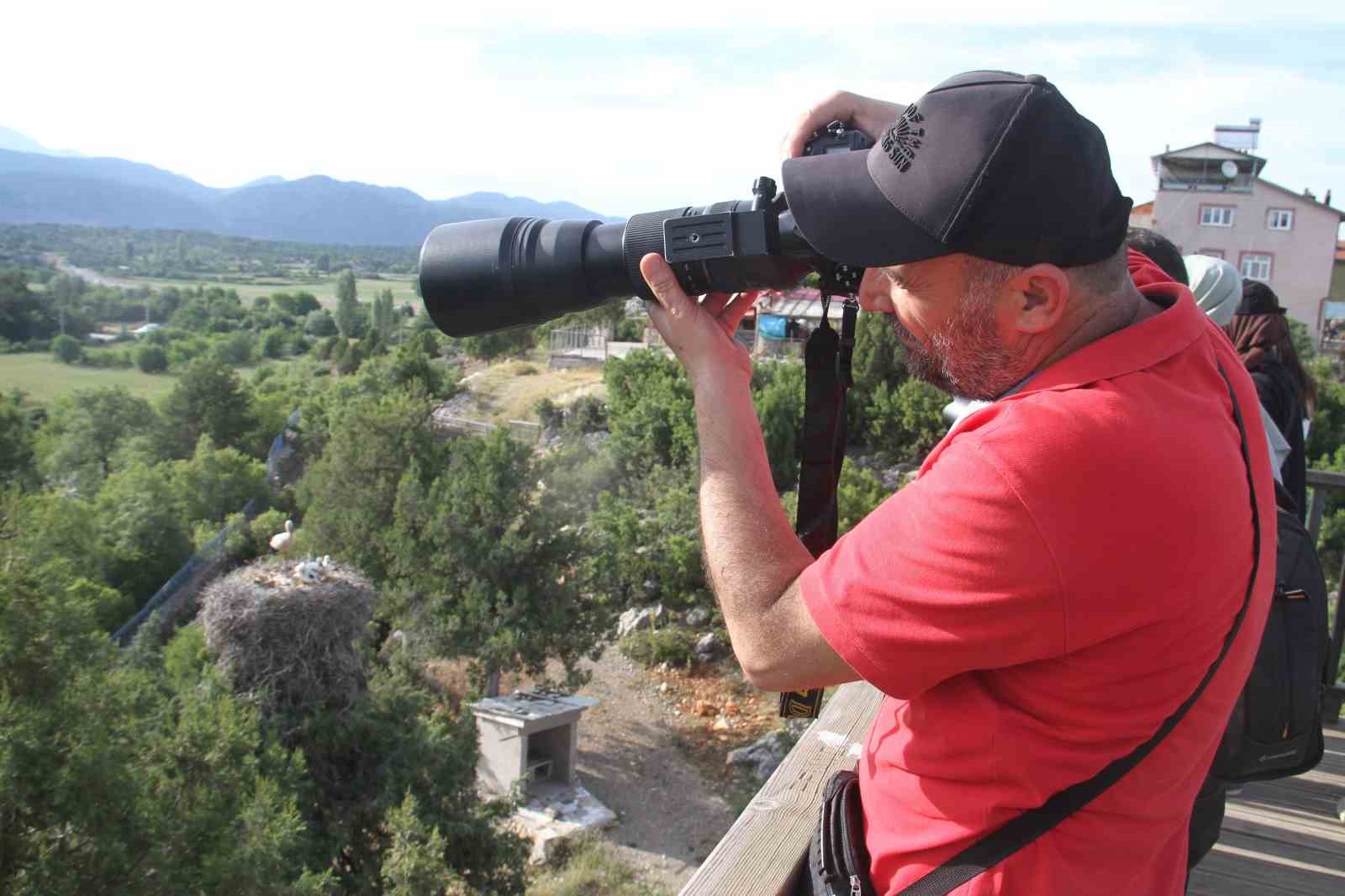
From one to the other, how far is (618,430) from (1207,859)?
55.5 feet

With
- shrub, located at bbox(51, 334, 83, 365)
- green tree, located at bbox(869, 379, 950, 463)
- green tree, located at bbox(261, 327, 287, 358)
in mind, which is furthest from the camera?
green tree, located at bbox(261, 327, 287, 358)

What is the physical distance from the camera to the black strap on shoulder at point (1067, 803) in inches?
32.5

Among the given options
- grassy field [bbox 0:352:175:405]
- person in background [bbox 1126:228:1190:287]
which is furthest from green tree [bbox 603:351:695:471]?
grassy field [bbox 0:352:175:405]

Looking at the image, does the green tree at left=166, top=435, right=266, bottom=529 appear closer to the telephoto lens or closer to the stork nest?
the stork nest

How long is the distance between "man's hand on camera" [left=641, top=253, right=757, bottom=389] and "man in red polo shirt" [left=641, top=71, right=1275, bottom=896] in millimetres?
231

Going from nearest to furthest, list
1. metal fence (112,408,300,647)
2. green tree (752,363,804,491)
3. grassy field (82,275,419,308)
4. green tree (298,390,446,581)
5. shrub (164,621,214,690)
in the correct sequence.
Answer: shrub (164,621,214,690) < green tree (298,390,446,581) < green tree (752,363,804,491) < metal fence (112,408,300,647) < grassy field (82,275,419,308)

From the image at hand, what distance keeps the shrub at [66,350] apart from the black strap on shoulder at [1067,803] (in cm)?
6658

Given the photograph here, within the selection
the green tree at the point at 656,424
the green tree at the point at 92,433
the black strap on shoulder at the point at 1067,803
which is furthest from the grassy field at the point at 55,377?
the black strap on shoulder at the point at 1067,803

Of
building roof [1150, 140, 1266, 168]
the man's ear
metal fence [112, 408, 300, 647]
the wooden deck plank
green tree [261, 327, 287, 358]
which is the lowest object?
metal fence [112, 408, 300, 647]

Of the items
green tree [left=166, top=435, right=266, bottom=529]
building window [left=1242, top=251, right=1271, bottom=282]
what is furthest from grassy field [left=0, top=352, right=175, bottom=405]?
building window [left=1242, top=251, right=1271, bottom=282]

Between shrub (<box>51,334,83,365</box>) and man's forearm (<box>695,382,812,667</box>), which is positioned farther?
shrub (<box>51,334,83,365</box>)

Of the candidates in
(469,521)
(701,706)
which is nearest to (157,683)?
(469,521)

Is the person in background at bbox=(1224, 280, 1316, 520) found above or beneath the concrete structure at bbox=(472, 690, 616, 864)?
above

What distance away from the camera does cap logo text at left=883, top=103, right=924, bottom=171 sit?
866 mm
